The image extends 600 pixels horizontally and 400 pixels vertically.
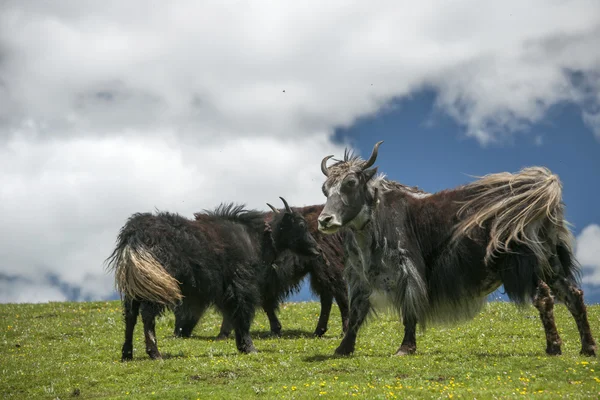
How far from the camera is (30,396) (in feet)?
42.7

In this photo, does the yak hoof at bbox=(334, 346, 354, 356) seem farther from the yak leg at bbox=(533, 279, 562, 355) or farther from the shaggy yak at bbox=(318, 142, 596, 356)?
the yak leg at bbox=(533, 279, 562, 355)

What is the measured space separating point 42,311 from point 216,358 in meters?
13.8

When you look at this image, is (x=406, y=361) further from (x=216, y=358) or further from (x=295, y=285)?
(x=295, y=285)

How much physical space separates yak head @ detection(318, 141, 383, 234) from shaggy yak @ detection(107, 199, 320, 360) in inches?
143

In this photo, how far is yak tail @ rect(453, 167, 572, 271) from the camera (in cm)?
1335

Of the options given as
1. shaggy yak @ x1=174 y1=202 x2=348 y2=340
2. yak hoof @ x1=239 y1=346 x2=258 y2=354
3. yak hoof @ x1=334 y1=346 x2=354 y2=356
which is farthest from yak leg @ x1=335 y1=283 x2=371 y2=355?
shaggy yak @ x1=174 y1=202 x2=348 y2=340

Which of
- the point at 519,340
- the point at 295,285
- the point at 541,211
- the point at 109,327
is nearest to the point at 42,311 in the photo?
the point at 109,327

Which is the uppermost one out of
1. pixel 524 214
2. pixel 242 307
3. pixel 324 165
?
pixel 324 165

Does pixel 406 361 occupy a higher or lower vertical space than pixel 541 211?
lower

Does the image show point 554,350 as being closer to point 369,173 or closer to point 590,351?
point 590,351

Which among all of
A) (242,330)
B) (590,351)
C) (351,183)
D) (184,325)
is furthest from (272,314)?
(590,351)

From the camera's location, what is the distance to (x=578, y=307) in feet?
43.3

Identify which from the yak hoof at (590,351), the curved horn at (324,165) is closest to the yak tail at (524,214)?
the yak hoof at (590,351)

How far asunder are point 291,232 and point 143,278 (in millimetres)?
6174
